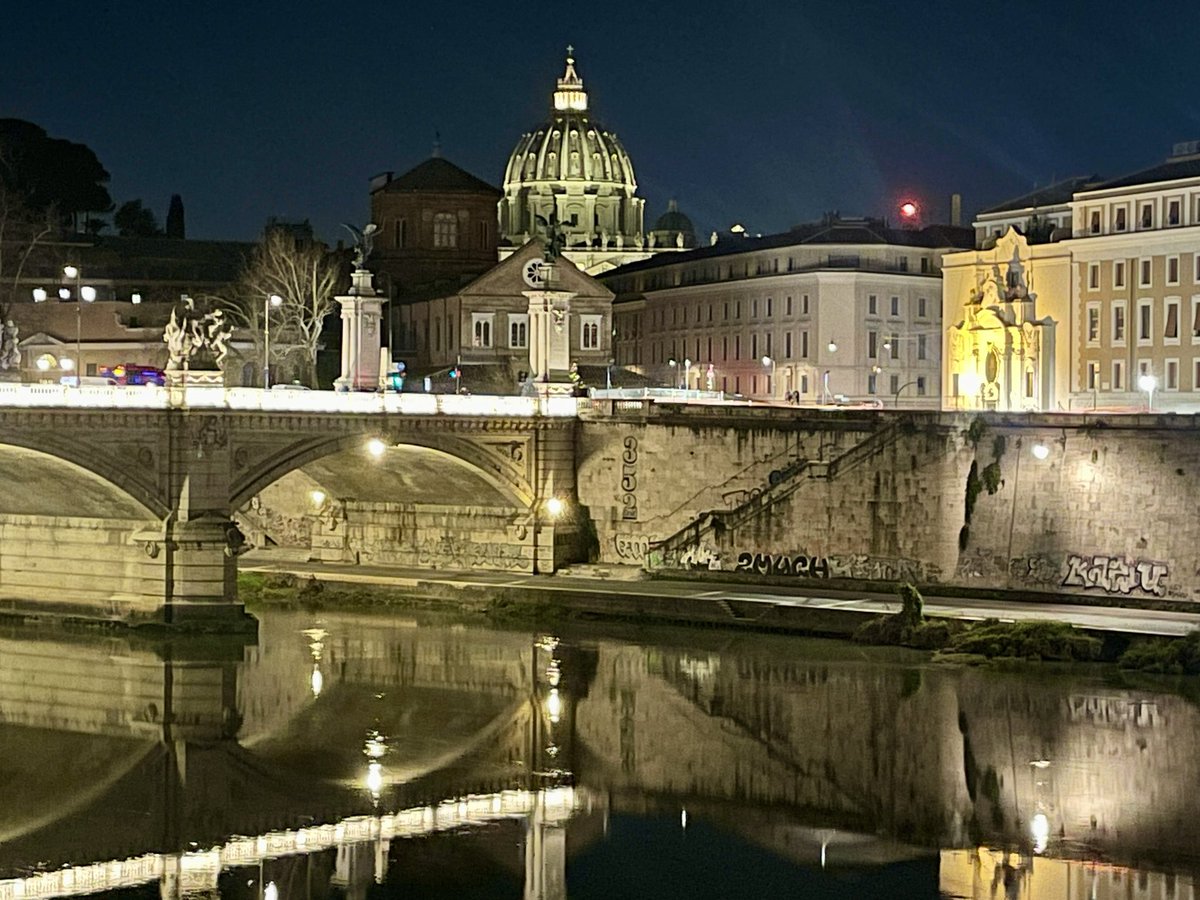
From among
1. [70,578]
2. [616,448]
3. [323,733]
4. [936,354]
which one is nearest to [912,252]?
[936,354]

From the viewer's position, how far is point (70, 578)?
52719 mm

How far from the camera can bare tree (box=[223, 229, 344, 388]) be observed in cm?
7994

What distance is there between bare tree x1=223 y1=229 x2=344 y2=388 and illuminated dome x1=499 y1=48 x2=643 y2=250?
4348 centimetres

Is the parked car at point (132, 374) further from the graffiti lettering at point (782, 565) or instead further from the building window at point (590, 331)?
the graffiti lettering at point (782, 565)

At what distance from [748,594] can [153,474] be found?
1358 centimetres

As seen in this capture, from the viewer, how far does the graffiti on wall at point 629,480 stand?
59.8 metres

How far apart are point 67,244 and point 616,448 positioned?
45241 millimetres

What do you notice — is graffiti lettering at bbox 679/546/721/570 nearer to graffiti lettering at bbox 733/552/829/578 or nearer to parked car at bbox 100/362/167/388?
graffiti lettering at bbox 733/552/829/578

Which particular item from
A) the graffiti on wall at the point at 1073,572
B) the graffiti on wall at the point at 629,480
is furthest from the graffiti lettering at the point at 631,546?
the graffiti on wall at the point at 1073,572

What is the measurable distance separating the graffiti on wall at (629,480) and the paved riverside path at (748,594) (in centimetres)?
234

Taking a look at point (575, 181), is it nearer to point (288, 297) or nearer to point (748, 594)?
point (288, 297)

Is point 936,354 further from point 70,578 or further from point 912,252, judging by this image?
point 70,578

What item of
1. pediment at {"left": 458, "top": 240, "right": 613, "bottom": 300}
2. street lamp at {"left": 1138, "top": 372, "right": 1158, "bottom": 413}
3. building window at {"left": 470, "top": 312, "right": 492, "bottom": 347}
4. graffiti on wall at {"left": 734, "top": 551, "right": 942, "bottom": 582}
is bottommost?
graffiti on wall at {"left": 734, "top": 551, "right": 942, "bottom": 582}

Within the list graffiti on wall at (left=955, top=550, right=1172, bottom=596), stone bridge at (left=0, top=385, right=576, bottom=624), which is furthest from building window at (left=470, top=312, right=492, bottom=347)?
graffiti on wall at (left=955, top=550, right=1172, bottom=596)
